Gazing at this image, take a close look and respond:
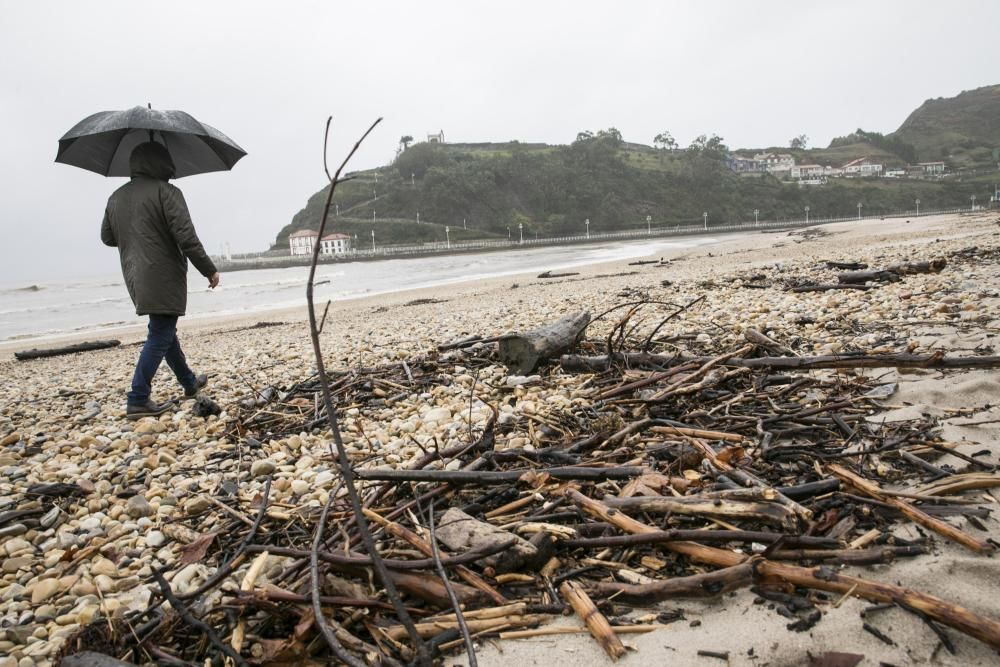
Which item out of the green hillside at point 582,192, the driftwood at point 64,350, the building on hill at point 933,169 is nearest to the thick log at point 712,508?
the driftwood at point 64,350

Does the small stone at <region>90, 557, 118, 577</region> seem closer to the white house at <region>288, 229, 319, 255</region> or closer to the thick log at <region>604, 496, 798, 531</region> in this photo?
the thick log at <region>604, 496, 798, 531</region>

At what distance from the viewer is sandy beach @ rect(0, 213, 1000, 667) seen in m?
1.51

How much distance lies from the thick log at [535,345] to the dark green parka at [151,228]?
9.38 feet

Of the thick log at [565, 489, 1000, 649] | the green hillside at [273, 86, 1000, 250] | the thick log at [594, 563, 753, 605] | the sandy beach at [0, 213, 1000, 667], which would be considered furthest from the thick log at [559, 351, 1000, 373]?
the green hillside at [273, 86, 1000, 250]

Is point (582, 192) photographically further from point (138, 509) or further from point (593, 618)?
point (593, 618)

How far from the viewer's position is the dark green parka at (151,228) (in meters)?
4.61

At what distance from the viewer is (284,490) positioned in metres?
2.93

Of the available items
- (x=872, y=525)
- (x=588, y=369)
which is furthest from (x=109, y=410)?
(x=872, y=525)

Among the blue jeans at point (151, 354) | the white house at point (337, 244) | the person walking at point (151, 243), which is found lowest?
the blue jeans at point (151, 354)

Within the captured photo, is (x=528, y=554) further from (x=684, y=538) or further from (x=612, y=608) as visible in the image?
(x=684, y=538)

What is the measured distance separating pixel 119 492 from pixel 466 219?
121918 millimetres

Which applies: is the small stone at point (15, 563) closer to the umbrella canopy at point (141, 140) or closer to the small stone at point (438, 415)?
the small stone at point (438, 415)

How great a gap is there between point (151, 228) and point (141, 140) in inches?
54.1

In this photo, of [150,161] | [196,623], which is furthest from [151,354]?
[196,623]
